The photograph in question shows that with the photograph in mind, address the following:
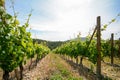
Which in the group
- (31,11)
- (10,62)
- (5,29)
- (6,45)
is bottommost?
(10,62)

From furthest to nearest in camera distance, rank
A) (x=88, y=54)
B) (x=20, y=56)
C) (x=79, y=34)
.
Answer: (x=79, y=34), (x=88, y=54), (x=20, y=56)

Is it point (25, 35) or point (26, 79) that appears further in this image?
point (26, 79)

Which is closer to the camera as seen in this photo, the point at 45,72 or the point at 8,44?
the point at 8,44

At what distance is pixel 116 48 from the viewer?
3244 cm

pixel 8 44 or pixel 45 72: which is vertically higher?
pixel 8 44

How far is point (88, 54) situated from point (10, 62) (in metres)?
11.3

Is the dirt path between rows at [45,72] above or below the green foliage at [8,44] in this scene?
below

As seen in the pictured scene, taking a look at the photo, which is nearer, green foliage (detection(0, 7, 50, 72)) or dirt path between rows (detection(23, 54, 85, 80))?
green foliage (detection(0, 7, 50, 72))

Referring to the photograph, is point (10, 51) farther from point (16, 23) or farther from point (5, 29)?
point (16, 23)

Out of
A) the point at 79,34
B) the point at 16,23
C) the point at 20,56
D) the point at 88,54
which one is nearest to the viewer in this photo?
the point at 20,56

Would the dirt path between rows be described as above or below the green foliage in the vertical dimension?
below

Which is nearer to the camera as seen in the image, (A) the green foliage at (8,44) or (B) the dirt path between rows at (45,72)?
(A) the green foliage at (8,44)

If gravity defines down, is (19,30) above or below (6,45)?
above

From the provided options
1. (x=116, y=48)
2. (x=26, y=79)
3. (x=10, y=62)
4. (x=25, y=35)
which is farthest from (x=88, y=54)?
(x=116, y=48)
